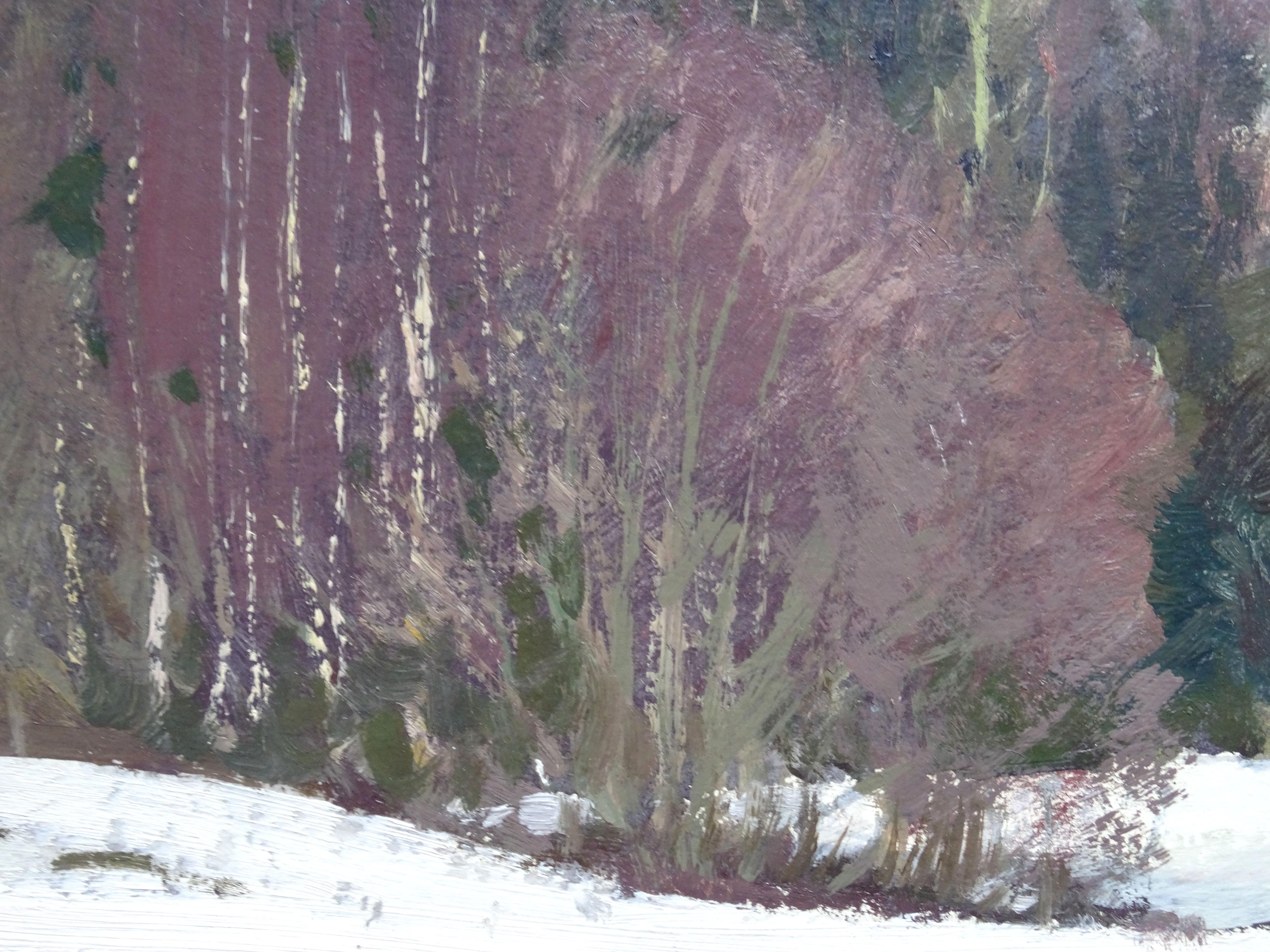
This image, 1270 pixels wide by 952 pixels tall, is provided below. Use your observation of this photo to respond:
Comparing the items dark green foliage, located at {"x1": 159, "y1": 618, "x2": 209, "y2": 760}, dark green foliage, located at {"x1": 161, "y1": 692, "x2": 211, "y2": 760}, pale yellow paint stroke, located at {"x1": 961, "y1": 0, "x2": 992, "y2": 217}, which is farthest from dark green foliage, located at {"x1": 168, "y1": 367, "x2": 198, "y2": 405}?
pale yellow paint stroke, located at {"x1": 961, "y1": 0, "x2": 992, "y2": 217}

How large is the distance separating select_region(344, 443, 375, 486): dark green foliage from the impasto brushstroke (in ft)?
0.04

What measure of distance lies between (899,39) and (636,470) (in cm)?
66

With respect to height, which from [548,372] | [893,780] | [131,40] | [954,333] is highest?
[131,40]

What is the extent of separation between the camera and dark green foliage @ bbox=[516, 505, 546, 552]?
112 cm

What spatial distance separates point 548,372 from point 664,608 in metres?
0.36

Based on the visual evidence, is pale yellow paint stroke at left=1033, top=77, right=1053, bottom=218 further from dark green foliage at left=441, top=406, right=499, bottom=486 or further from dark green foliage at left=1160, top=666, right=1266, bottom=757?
dark green foliage at left=441, top=406, right=499, bottom=486

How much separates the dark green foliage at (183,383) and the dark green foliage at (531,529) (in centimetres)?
48

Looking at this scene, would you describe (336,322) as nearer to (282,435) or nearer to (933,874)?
(282,435)

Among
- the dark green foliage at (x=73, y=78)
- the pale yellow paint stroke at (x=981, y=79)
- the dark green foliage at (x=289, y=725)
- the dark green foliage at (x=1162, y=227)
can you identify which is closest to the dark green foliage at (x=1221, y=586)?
the dark green foliage at (x=1162, y=227)

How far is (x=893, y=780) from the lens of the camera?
1.14 metres

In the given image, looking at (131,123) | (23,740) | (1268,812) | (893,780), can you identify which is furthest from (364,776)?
(1268,812)

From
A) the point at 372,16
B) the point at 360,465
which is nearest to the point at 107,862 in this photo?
the point at 360,465

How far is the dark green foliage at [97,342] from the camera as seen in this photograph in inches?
43.3

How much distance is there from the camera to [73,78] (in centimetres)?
107
